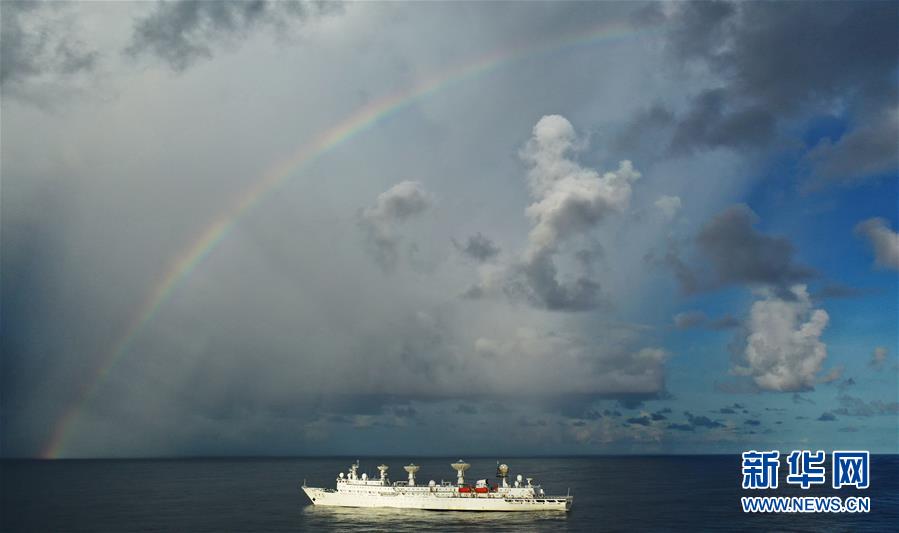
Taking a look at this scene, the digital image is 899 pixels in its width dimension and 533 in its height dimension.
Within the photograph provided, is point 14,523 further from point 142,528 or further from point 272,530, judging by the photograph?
point 272,530

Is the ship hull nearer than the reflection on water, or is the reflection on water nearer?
the reflection on water

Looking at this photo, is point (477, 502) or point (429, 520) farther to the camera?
point (477, 502)

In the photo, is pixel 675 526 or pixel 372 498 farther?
pixel 372 498

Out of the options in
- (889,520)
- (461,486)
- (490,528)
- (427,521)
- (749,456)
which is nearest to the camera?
(749,456)

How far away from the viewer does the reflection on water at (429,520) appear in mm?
165000

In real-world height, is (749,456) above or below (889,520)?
above

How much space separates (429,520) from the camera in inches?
6969

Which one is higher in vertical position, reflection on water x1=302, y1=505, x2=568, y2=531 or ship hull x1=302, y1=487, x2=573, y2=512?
ship hull x1=302, y1=487, x2=573, y2=512

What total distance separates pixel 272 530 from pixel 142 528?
34056mm

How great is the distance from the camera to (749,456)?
129 metres

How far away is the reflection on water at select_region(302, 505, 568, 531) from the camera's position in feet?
541

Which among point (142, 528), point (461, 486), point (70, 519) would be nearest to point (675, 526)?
point (461, 486)

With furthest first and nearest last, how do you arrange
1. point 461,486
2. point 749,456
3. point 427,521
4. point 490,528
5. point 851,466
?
point 461,486
point 427,521
point 490,528
point 749,456
point 851,466

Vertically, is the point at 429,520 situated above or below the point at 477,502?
below
